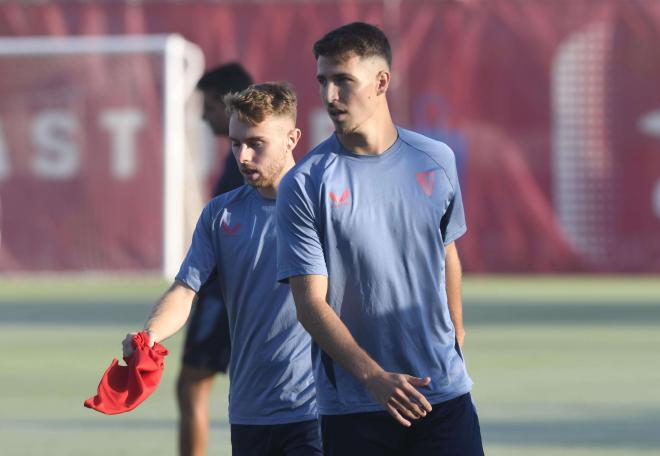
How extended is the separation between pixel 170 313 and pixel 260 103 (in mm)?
783

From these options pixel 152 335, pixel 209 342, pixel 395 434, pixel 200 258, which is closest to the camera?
pixel 395 434

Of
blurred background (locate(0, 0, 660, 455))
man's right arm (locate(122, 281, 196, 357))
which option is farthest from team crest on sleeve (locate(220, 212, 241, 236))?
blurred background (locate(0, 0, 660, 455))

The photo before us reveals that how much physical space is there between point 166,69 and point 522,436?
1514 centimetres

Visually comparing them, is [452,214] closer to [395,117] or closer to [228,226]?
[228,226]

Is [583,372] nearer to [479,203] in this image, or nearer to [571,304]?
[571,304]

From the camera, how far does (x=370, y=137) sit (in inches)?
221

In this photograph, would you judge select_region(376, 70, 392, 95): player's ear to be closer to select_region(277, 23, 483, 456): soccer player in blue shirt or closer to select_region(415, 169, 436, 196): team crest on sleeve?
select_region(277, 23, 483, 456): soccer player in blue shirt

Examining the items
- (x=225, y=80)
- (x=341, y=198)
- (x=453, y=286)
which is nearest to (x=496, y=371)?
(x=225, y=80)

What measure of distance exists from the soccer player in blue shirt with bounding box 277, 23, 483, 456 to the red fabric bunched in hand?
0.51 meters

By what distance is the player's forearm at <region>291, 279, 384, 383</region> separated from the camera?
5355 millimetres

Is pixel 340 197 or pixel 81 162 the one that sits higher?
pixel 81 162

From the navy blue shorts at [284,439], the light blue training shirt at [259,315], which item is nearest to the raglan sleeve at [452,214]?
the light blue training shirt at [259,315]

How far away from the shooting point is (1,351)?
15.4 metres

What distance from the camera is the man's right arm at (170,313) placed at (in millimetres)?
5988
